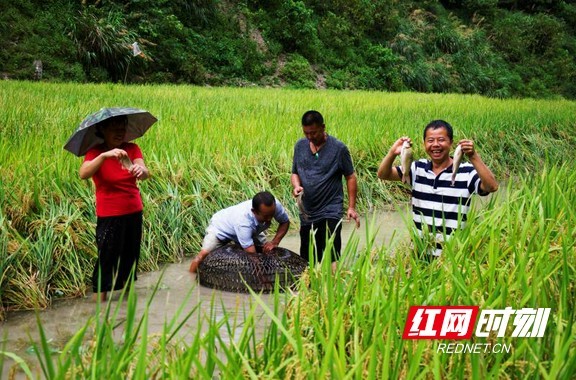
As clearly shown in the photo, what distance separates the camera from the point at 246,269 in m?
4.19

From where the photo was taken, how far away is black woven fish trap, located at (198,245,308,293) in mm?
4168

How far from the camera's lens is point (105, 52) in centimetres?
1448

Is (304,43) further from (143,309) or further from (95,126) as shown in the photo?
(143,309)

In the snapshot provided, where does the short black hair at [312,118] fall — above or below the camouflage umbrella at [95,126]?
above

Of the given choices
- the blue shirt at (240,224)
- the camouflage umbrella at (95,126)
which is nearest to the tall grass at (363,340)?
the camouflage umbrella at (95,126)

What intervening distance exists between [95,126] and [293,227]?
8.13 ft

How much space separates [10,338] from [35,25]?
1243 centimetres

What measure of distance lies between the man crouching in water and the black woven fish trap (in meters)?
0.12

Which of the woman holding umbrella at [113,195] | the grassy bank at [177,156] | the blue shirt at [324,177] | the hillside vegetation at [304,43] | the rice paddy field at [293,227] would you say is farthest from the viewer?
the hillside vegetation at [304,43]

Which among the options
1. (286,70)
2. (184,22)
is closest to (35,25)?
(184,22)

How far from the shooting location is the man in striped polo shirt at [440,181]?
3.28m

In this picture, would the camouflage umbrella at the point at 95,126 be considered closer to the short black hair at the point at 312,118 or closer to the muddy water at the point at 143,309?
the muddy water at the point at 143,309

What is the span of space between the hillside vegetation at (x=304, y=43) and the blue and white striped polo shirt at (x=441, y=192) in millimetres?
11265

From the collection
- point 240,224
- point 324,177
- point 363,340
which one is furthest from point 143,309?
point 363,340
